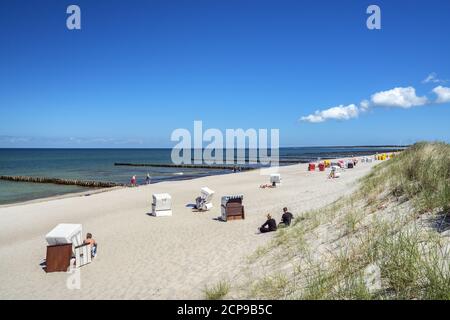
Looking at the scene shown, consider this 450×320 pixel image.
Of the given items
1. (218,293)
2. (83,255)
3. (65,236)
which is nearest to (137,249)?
(83,255)

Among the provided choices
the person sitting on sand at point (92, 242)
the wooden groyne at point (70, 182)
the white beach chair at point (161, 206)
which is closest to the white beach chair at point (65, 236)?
the person sitting on sand at point (92, 242)

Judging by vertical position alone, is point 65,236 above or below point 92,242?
above

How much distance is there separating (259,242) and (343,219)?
317 cm

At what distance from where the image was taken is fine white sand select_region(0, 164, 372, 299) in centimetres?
822

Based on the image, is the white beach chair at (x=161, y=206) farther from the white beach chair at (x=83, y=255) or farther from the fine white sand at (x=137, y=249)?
the white beach chair at (x=83, y=255)

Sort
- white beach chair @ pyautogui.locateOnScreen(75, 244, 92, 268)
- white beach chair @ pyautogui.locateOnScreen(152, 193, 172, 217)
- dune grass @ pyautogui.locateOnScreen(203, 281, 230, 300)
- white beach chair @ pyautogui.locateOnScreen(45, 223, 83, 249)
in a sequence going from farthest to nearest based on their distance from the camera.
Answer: white beach chair @ pyautogui.locateOnScreen(152, 193, 172, 217)
white beach chair @ pyautogui.locateOnScreen(45, 223, 83, 249)
white beach chair @ pyautogui.locateOnScreen(75, 244, 92, 268)
dune grass @ pyautogui.locateOnScreen(203, 281, 230, 300)

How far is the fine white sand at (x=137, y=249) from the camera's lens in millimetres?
8219

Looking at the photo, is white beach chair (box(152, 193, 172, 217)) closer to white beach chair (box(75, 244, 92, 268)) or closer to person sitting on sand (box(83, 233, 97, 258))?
person sitting on sand (box(83, 233, 97, 258))

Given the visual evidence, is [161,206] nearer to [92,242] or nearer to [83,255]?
[92,242]

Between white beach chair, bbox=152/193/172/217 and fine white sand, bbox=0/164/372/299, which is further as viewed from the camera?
white beach chair, bbox=152/193/172/217

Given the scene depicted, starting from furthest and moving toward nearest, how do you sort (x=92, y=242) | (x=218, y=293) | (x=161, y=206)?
1. (x=161, y=206)
2. (x=92, y=242)
3. (x=218, y=293)

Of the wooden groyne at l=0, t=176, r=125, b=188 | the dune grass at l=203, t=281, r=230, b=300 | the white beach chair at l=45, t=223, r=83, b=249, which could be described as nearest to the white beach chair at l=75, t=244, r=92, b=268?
the white beach chair at l=45, t=223, r=83, b=249

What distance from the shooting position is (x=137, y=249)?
11.7 metres

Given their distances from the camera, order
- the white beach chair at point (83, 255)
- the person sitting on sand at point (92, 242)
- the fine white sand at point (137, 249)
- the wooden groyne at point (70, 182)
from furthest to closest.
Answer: the wooden groyne at point (70, 182), the person sitting on sand at point (92, 242), the white beach chair at point (83, 255), the fine white sand at point (137, 249)
